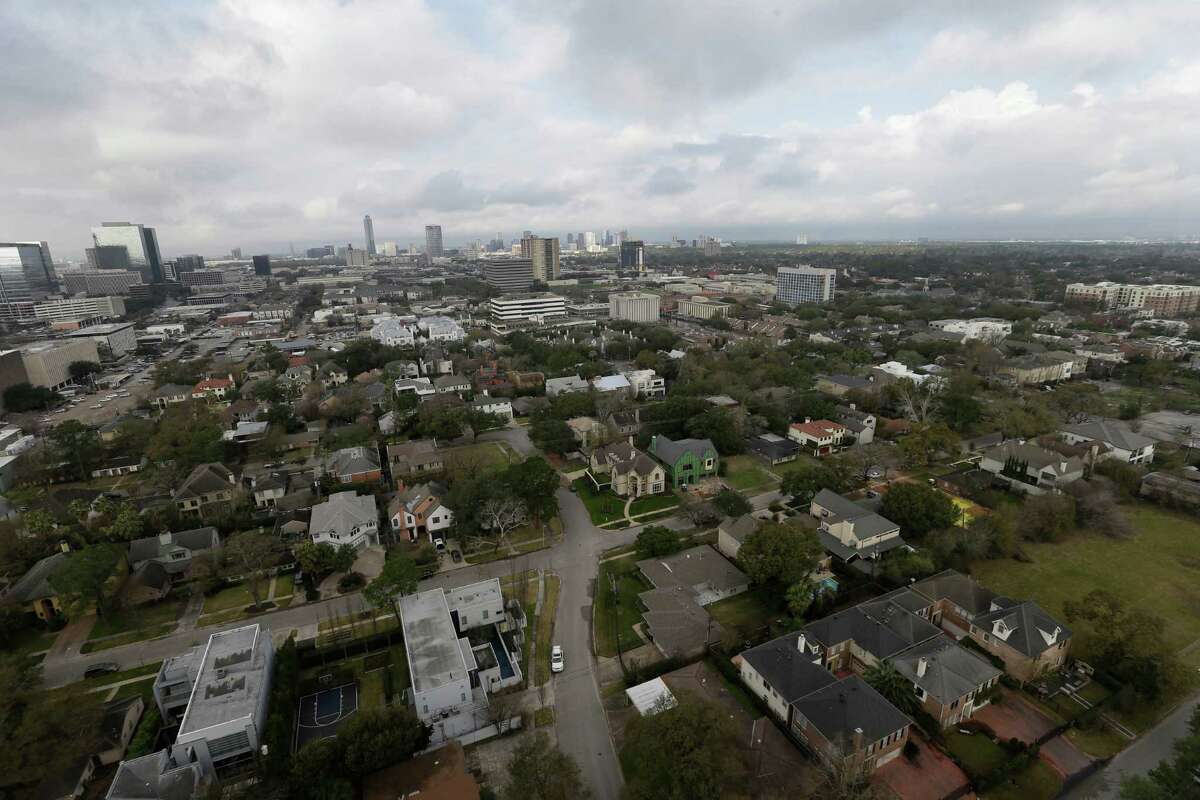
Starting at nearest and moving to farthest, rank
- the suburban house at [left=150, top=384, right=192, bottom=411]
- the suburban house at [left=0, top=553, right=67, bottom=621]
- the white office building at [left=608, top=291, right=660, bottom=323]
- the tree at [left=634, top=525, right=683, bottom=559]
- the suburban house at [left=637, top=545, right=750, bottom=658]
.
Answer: the suburban house at [left=637, top=545, right=750, bottom=658]
the suburban house at [left=0, top=553, right=67, bottom=621]
the tree at [left=634, top=525, right=683, bottom=559]
the suburban house at [left=150, top=384, right=192, bottom=411]
the white office building at [left=608, top=291, right=660, bottom=323]

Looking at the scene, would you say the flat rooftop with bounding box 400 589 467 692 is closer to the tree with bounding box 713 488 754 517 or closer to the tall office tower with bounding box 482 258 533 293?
the tree with bounding box 713 488 754 517

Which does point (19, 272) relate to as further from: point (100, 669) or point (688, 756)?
point (688, 756)

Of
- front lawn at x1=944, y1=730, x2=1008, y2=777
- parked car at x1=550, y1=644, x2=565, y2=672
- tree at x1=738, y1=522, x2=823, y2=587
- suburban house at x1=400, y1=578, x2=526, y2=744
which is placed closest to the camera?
front lawn at x1=944, y1=730, x2=1008, y2=777

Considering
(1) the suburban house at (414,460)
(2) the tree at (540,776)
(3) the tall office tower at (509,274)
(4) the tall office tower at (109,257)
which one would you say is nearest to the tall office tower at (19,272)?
(4) the tall office tower at (109,257)

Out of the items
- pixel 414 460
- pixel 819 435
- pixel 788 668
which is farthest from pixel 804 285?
pixel 788 668

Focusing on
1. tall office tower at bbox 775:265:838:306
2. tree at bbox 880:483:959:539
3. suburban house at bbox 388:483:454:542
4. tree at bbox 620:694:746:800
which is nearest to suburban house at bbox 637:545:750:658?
tree at bbox 620:694:746:800

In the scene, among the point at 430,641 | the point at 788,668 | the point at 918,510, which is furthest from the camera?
the point at 918,510

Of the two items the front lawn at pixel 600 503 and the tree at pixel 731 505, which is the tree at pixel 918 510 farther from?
the front lawn at pixel 600 503
